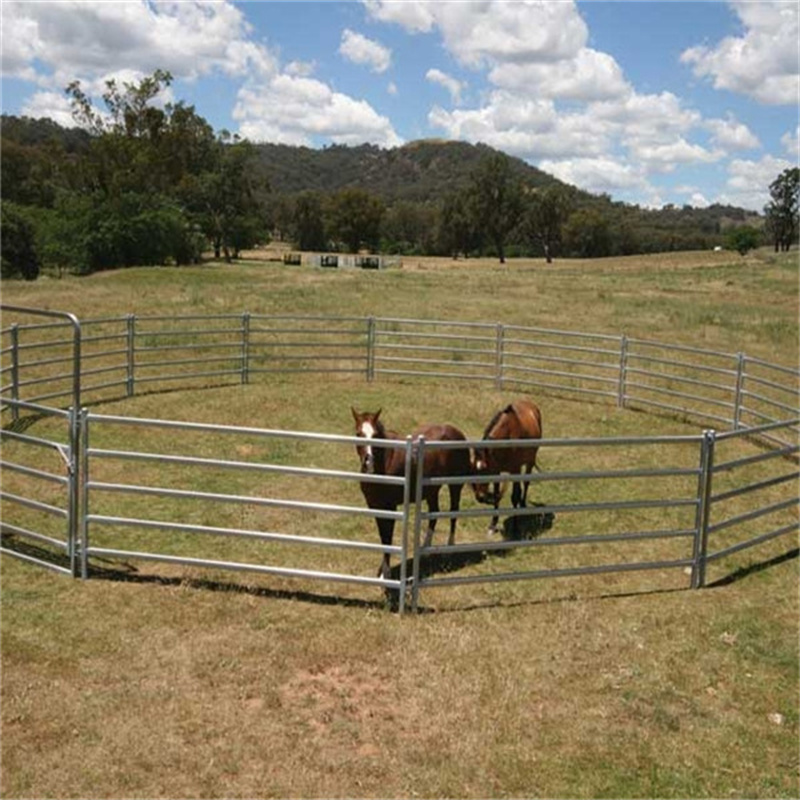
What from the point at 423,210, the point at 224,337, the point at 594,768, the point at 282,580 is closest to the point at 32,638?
the point at 282,580

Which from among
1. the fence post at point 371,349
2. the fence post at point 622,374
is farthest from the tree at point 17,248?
the fence post at point 622,374

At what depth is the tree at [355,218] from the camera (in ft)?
339

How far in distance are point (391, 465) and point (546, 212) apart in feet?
299

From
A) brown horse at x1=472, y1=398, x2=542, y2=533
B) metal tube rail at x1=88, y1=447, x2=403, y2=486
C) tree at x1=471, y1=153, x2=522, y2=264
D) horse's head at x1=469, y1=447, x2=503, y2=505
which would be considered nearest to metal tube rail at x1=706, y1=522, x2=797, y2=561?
brown horse at x1=472, y1=398, x2=542, y2=533

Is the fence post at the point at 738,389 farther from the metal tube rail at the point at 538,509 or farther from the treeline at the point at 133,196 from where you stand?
the treeline at the point at 133,196

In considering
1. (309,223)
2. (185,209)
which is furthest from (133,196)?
(309,223)

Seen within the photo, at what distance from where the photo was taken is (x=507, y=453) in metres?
8.80

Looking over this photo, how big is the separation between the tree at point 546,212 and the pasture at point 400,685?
288ft

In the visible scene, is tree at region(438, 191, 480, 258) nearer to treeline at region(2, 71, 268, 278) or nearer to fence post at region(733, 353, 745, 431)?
treeline at region(2, 71, 268, 278)

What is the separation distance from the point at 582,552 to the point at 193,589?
12.9ft

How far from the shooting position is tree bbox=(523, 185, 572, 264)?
93.5 meters

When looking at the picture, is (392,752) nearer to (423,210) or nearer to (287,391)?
(287,391)

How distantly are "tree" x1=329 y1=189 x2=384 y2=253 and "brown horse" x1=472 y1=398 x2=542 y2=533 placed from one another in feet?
317

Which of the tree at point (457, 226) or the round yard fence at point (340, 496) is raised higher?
the tree at point (457, 226)
